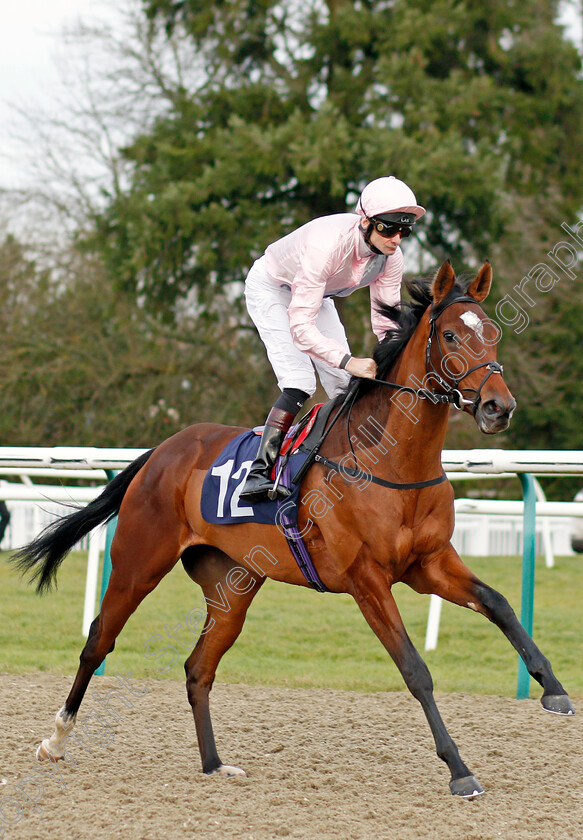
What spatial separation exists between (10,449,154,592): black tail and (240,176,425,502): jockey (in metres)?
0.84

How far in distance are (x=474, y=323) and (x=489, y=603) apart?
3.09ft

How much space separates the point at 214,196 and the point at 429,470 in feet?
34.7

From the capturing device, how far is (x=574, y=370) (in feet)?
53.3

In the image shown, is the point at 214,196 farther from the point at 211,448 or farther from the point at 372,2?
the point at 211,448

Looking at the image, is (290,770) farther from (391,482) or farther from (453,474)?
(453,474)

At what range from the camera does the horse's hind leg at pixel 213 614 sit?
3811 mm

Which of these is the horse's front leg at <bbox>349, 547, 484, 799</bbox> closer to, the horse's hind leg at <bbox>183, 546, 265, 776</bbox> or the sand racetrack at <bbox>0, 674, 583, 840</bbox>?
the sand racetrack at <bbox>0, 674, 583, 840</bbox>

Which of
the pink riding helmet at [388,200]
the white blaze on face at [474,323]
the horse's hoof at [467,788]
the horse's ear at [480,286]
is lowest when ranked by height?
the horse's hoof at [467,788]

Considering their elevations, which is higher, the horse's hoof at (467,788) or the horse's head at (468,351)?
the horse's head at (468,351)

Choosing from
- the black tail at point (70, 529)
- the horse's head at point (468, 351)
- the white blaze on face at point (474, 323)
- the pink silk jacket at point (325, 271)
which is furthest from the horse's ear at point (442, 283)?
the black tail at point (70, 529)

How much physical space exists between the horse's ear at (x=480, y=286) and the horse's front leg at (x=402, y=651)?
976 mm

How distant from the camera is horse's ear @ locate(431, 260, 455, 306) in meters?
3.22

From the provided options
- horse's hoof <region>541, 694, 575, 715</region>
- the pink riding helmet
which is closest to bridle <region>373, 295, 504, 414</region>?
the pink riding helmet

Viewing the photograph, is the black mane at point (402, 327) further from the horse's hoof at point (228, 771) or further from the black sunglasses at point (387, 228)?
the horse's hoof at point (228, 771)
